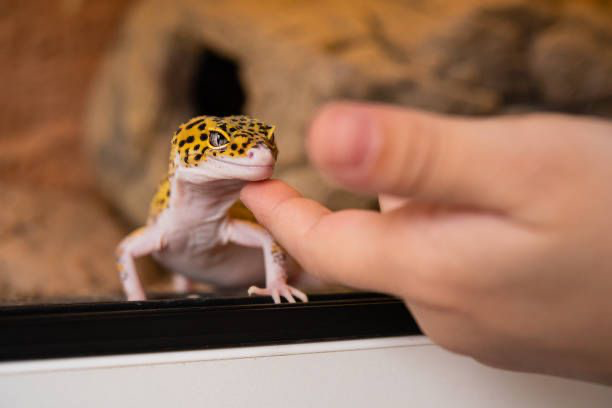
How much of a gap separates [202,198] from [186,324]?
0.42 metres

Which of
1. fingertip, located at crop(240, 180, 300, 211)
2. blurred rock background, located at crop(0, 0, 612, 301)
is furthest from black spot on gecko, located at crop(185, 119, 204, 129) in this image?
blurred rock background, located at crop(0, 0, 612, 301)

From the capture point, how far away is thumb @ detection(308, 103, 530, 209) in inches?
18.4

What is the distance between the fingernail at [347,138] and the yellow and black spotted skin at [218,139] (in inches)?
17.5

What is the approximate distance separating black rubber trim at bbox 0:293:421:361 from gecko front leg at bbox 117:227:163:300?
42 centimetres

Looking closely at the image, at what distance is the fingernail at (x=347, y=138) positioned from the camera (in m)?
0.46

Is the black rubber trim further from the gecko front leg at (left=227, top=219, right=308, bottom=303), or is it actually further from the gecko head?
the gecko head

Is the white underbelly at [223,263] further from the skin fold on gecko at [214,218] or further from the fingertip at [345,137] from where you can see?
the fingertip at [345,137]

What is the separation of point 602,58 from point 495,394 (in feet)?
7.96

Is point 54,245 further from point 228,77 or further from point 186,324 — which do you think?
point 186,324

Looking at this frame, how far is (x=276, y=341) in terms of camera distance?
0.86 m

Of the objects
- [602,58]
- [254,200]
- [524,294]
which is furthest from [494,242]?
[602,58]

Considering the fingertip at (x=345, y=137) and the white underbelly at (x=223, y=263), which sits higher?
the fingertip at (x=345, y=137)

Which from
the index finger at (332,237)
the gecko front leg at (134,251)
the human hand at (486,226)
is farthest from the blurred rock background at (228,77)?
the human hand at (486,226)

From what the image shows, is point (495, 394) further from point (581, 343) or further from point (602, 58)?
point (602, 58)
